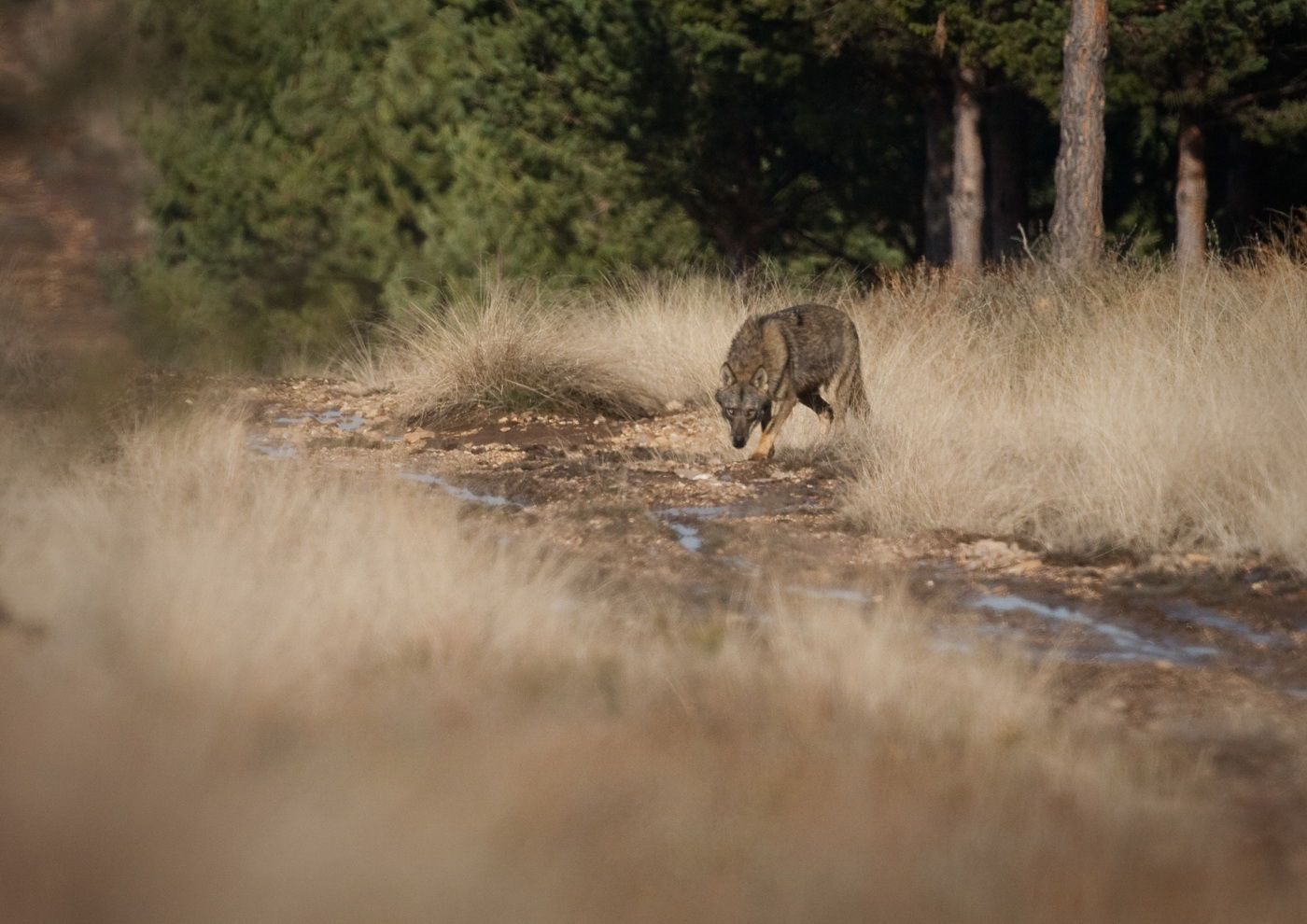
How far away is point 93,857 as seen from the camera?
3.80m

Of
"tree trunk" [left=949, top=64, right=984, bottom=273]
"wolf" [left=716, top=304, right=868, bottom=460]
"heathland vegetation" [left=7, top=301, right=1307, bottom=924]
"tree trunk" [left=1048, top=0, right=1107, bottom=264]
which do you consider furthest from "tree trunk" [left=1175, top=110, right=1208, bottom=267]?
"heathland vegetation" [left=7, top=301, right=1307, bottom=924]

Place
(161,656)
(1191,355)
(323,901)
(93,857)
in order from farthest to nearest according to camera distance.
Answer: (1191,355) < (161,656) < (93,857) < (323,901)

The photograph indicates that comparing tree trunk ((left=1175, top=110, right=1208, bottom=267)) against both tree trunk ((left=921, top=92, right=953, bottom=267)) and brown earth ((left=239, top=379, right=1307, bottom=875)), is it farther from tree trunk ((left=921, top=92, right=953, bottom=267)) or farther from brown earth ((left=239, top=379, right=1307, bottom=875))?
brown earth ((left=239, top=379, right=1307, bottom=875))

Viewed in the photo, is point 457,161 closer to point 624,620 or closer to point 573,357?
point 573,357

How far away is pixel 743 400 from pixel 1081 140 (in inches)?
257

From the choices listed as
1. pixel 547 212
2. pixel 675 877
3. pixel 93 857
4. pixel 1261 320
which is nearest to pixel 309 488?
pixel 93 857

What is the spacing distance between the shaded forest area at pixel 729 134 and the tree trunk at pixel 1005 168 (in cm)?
4

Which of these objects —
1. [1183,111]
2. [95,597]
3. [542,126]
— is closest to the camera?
[95,597]

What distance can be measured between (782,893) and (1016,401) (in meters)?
6.93

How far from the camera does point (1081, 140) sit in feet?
46.9

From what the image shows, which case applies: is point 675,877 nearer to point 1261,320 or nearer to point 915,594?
point 915,594

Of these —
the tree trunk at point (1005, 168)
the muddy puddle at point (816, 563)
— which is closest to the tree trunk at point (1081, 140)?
the tree trunk at point (1005, 168)

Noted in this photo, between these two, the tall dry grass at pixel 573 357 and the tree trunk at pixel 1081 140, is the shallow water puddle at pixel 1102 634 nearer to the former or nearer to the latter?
the tall dry grass at pixel 573 357

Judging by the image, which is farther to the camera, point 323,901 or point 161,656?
point 161,656
